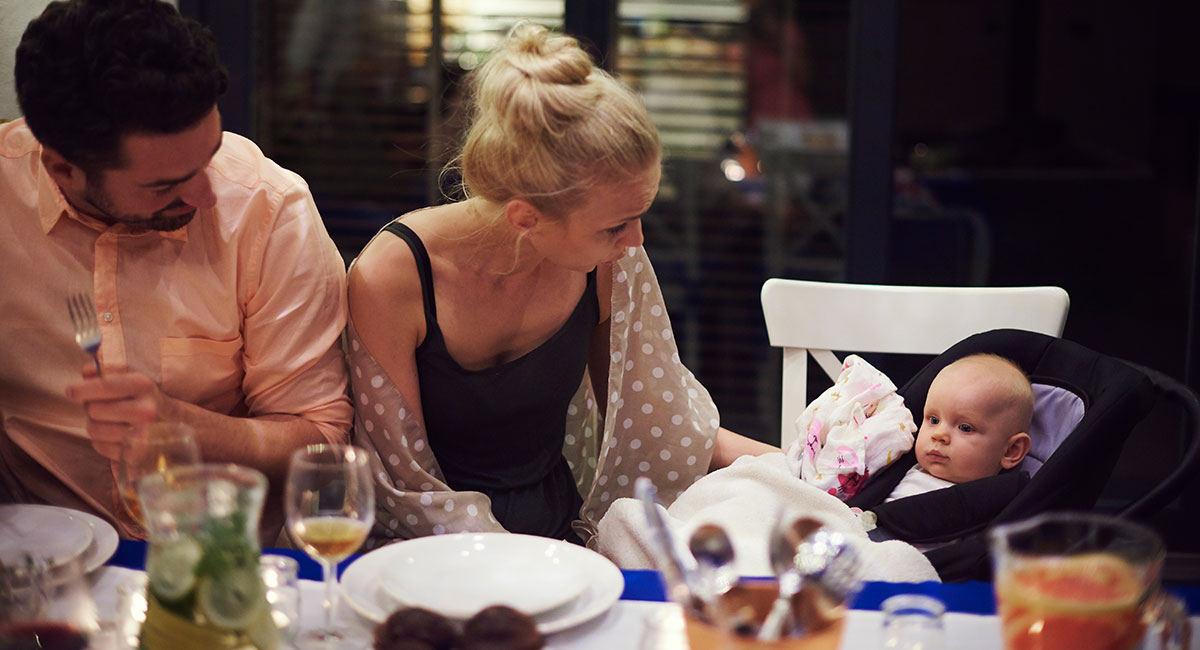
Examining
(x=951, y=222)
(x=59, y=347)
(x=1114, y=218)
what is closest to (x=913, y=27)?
(x=1114, y=218)

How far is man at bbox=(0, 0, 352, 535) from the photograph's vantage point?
1563 mm

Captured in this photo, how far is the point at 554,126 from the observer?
5.47 feet

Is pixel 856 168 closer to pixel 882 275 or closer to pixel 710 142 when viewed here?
pixel 882 275

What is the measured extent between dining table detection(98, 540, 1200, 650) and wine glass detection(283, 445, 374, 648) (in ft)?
0.16

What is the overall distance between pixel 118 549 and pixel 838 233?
11.2 ft

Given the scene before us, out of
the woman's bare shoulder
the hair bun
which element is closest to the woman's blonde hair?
the hair bun

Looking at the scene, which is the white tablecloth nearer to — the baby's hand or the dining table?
the dining table

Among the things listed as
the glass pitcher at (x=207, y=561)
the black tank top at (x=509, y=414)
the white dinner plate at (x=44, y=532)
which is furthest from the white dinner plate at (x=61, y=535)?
the black tank top at (x=509, y=414)

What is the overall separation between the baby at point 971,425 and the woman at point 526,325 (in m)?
0.30

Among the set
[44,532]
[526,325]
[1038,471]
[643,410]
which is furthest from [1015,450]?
[44,532]

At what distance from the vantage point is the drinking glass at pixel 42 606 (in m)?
0.99

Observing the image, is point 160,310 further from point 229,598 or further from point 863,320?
point 863,320

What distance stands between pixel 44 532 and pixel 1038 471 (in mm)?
1294

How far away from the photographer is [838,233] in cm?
436
